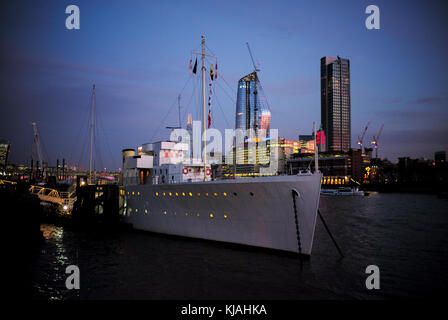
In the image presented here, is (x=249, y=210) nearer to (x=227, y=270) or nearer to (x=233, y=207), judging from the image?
(x=233, y=207)

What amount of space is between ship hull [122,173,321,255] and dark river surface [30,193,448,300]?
2.64ft

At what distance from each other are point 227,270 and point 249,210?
323 centimetres

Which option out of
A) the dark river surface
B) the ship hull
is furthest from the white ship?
the dark river surface

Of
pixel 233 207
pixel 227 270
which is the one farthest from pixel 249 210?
pixel 227 270

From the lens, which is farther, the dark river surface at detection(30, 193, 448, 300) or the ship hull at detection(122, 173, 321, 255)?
the ship hull at detection(122, 173, 321, 255)

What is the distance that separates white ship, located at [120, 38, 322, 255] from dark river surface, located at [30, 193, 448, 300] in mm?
838

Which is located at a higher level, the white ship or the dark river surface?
the white ship

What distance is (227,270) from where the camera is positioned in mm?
13266

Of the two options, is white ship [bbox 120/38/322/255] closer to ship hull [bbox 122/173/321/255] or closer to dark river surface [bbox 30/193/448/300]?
ship hull [bbox 122/173/321/255]

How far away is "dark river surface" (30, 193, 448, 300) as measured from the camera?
36.5 ft

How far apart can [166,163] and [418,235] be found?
73.5 ft
